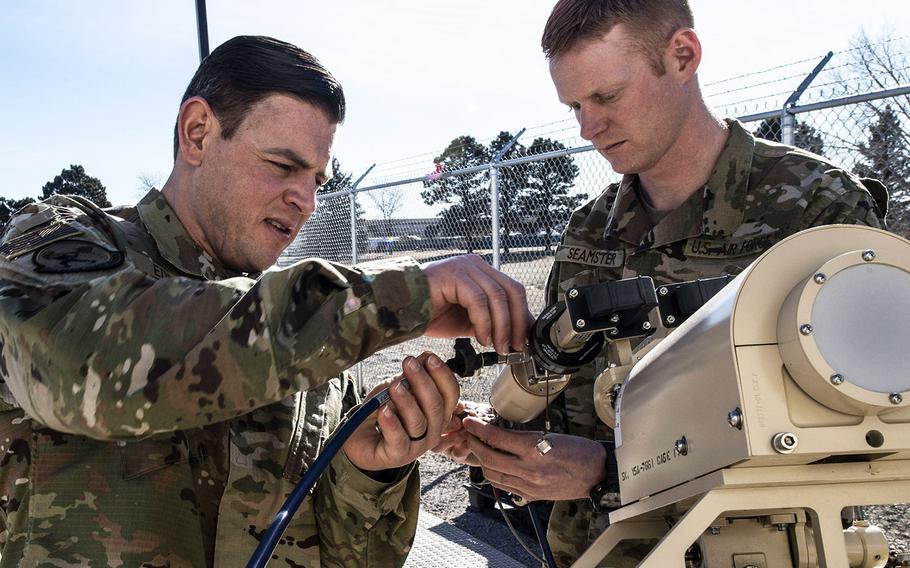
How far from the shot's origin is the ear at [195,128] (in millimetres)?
1849

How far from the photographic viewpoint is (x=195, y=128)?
1.88 meters

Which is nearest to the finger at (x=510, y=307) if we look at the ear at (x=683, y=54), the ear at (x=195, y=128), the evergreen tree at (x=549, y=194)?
the ear at (x=195, y=128)

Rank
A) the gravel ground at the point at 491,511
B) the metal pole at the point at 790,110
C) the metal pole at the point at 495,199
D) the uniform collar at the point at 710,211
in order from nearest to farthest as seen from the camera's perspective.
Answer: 1. the uniform collar at the point at 710,211
2. the metal pole at the point at 790,110
3. the gravel ground at the point at 491,511
4. the metal pole at the point at 495,199

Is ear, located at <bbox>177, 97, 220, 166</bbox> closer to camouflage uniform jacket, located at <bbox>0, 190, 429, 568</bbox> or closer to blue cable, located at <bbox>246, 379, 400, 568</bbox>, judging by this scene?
camouflage uniform jacket, located at <bbox>0, 190, 429, 568</bbox>

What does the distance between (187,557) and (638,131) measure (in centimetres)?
175

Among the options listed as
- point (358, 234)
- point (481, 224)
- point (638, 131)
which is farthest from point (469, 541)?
point (358, 234)

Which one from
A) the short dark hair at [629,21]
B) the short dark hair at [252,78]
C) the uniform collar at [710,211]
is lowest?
the uniform collar at [710,211]

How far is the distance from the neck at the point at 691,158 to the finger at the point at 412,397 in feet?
4.22

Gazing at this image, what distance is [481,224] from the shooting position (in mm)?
6258

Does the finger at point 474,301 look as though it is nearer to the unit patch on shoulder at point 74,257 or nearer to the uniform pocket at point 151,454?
the unit patch on shoulder at point 74,257

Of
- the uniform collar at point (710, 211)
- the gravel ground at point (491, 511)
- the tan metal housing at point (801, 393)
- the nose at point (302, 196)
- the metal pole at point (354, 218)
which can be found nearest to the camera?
the tan metal housing at point (801, 393)

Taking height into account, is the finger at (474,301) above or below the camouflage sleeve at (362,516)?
above

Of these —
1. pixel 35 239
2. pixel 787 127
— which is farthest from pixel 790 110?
pixel 35 239

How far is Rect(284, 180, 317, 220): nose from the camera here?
1.89 m
